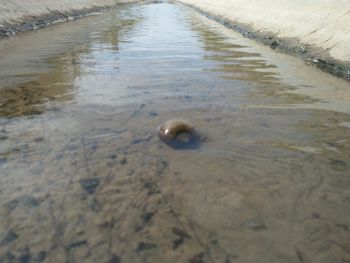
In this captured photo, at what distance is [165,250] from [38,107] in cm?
379

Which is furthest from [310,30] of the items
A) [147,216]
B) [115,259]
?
[115,259]

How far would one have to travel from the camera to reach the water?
284 centimetres

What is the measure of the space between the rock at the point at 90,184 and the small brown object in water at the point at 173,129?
3.85 feet

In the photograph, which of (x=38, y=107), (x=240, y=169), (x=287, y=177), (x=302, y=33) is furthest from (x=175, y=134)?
(x=302, y=33)

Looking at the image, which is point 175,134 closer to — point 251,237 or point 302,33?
point 251,237

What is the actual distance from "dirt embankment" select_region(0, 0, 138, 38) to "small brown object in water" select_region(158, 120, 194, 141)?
12633mm

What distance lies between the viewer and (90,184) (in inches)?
142

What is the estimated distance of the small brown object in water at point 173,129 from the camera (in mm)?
4566

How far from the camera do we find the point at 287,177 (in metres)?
3.78

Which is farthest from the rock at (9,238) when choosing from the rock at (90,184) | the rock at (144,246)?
the rock at (144,246)

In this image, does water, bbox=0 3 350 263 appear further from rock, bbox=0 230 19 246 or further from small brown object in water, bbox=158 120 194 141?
small brown object in water, bbox=158 120 194 141

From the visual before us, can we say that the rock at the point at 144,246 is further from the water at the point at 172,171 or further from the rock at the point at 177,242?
the rock at the point at 177,242

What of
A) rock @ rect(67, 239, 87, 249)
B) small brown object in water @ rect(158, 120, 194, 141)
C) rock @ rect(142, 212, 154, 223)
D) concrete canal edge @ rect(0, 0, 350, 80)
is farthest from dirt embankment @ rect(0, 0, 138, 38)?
rock @ rect(67, 239, 87, 249)

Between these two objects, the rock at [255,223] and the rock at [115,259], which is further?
the rock at [255,223]
